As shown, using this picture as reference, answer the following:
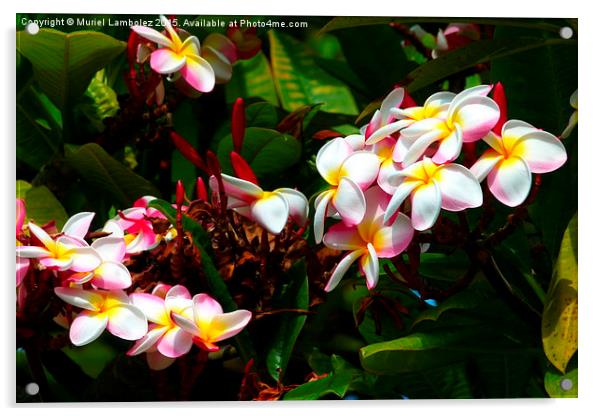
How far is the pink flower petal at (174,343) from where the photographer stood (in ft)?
3.23

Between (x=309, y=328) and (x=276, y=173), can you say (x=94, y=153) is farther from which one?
(x=309, y=328)

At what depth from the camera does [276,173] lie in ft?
3.55

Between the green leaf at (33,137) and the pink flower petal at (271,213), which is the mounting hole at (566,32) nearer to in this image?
the pink flower petal at (271,213)

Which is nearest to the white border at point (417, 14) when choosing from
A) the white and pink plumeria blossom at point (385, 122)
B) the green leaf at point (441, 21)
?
the green leaf at point (441, 21)

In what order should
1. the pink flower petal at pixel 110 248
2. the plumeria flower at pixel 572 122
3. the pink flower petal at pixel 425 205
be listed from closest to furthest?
the pink flower petal at pixel 425 205 → the pink flower petal at pixel 110 248 → the plumeria flower at pixel 572 122

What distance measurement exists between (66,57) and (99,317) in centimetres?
32

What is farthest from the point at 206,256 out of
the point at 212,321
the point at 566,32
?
the point at 566,32

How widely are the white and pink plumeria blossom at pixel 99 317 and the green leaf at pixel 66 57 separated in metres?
0.26

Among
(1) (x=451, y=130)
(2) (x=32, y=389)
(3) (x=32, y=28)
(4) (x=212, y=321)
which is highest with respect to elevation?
(3) (x=32, y=28)

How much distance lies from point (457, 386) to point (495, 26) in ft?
1.48

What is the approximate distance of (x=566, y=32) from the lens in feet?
3.73

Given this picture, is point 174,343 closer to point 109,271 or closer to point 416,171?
point 109,271

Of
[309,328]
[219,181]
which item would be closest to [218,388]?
[309,328]

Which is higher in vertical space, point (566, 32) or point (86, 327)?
point (566, 32)
